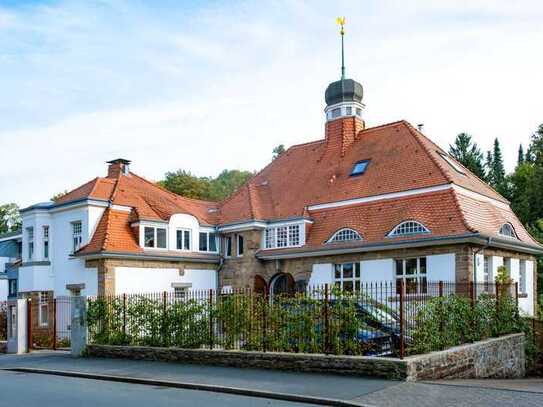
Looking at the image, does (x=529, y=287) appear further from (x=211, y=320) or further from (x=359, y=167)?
(x=211, y=320)

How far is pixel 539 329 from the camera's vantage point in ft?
67.6

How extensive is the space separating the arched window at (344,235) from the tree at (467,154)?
23698 millimetres

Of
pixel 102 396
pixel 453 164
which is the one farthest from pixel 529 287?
pixel 102 396

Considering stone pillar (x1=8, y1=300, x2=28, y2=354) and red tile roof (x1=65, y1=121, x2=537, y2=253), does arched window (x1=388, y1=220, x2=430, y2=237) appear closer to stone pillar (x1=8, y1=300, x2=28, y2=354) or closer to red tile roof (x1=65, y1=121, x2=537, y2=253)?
red tile roof (x1=65, y1=121, x2=537, y2=253)

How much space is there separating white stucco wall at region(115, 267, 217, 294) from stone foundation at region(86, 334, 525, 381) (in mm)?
7509

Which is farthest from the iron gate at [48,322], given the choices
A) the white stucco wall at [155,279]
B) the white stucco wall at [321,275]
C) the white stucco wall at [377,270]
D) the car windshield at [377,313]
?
the car windshield at [377,313]

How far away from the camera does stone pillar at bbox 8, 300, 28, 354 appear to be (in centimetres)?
2258

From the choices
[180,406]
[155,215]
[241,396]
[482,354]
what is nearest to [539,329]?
[482,354]

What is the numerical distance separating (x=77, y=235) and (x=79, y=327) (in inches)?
367

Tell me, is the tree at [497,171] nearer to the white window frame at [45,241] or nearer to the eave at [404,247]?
the eave at [404,247]

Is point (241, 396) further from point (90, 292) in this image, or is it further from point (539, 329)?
point (90, 292)

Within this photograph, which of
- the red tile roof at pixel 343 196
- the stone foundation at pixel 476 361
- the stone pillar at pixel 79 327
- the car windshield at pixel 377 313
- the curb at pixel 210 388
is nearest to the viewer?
the curb at pixel 210 388

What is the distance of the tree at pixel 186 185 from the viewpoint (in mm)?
52750

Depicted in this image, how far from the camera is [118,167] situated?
32.4 m
